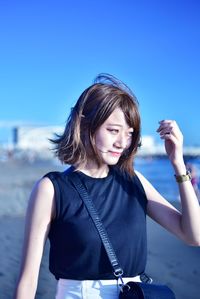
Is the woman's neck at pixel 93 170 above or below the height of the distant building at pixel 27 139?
below

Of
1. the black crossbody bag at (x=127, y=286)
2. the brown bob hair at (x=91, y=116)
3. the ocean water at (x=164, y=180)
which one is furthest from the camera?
the ocean water at (x=164, y=180)

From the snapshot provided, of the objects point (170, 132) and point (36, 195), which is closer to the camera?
point (36, 195)

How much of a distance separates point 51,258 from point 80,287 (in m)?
0.20

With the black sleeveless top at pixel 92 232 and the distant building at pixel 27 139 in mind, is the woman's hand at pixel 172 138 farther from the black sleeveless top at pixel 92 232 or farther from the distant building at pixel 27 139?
the distant building at pixel 27 139

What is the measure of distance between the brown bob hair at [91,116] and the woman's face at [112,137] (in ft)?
0.07

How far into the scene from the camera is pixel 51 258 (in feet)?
6.21

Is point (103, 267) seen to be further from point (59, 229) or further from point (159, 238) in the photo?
point (159, 238)

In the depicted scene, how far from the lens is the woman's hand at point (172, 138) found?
6.44ft

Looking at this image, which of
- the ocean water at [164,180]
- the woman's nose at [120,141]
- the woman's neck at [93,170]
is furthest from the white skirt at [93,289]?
the ocean water at [164,180]

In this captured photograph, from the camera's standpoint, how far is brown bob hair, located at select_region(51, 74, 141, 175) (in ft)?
6.33

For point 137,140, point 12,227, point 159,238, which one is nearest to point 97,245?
point 137,140

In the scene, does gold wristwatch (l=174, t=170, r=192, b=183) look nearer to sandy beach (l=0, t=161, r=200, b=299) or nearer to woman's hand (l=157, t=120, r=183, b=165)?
woman's hand (l=157, t=120, r=183, b=165)

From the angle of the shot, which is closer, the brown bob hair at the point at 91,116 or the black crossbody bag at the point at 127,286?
the black crossbody bag at the point at 127,286

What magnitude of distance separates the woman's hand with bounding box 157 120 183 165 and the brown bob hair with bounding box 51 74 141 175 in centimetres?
13
